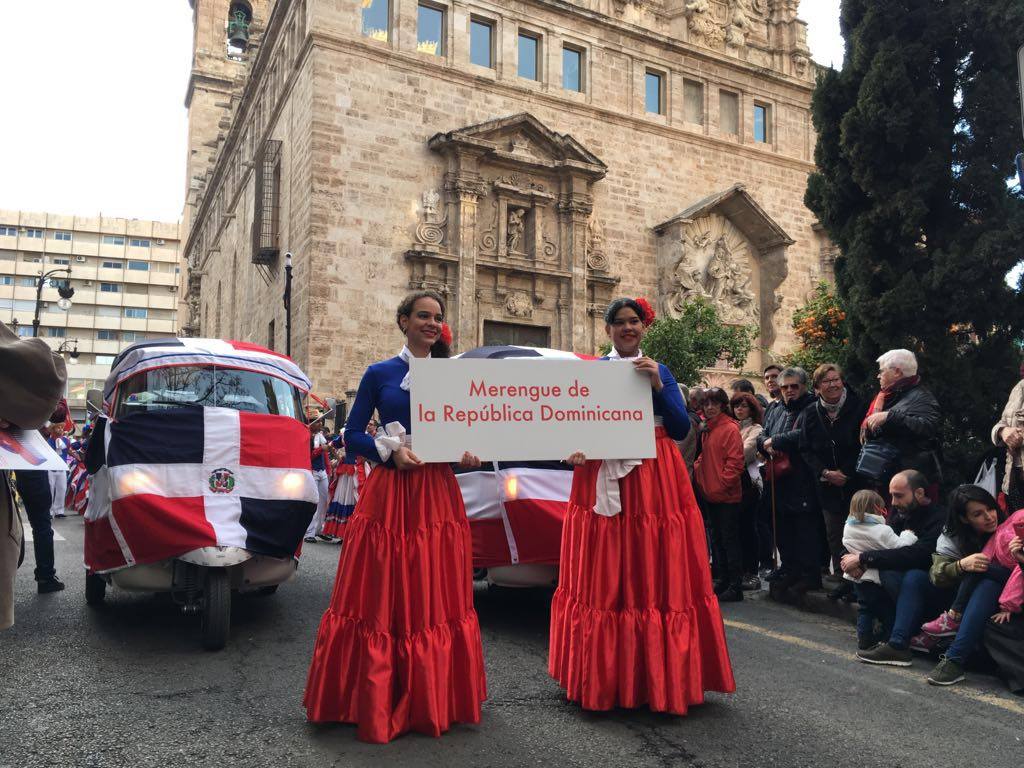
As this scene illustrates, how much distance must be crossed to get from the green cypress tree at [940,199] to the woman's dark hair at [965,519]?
10.4 feet

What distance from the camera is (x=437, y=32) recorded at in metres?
22.8

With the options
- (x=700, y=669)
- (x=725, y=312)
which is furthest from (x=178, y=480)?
(x=725, y=312)

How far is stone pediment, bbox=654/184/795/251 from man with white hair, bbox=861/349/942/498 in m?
19.3

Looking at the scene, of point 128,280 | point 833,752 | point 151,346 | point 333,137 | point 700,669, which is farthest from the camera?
point 128,280

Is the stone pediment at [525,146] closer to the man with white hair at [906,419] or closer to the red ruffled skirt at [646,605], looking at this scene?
the man with white hair at [906,419]

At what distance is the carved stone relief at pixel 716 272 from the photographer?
2512 centimetres

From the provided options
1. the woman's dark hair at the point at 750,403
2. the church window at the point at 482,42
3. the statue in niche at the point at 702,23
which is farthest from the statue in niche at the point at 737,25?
the woman's dark hair at the point at 750,403

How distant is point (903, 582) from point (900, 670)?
0.56 m

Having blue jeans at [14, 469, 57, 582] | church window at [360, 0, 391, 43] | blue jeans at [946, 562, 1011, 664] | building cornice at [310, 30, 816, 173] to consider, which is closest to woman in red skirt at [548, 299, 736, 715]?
blue jeans at [946, 562, 1011, 664]

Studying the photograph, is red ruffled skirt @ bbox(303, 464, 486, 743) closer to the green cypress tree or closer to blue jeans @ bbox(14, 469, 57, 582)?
blue jeans @ bbox(14, 469, 57, 582)

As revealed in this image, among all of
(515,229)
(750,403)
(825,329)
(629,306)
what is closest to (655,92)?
(515,229)

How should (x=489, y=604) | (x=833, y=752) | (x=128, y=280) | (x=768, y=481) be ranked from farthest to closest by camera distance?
(x=128, y=280) < (x=768, y=481) < (x=489, y=604) < (x=833, y=752)

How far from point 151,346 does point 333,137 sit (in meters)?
15.8

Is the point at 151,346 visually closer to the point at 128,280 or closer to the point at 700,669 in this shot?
the point at 700,669
